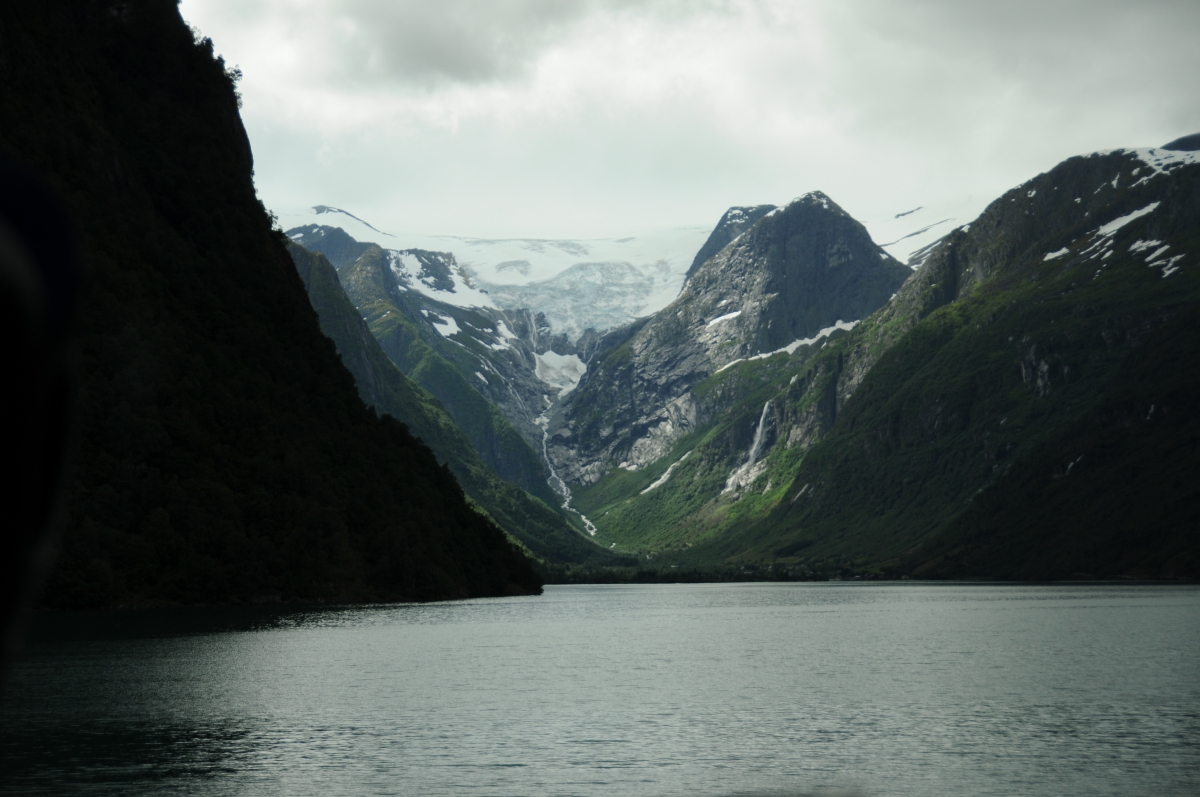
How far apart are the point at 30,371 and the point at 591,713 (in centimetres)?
7934

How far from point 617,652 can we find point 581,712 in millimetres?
47348

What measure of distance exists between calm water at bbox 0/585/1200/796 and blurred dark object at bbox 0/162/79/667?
42.1 meters

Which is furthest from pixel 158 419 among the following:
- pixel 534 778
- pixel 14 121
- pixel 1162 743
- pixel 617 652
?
pixel 1162 743

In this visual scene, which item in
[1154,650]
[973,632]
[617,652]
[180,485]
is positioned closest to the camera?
→ [1154,650]

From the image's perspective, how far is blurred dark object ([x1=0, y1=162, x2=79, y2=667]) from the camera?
265 cm

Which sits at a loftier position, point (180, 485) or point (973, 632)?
point (180, 485)

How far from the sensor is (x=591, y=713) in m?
78.9

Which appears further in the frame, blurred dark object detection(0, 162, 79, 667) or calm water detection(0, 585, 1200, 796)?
calm water detection(0, 585, 1200, 796)

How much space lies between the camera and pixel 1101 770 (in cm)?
5778

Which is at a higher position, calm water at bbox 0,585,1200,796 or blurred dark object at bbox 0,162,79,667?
blurred dark object at bbox 0,162,79,667

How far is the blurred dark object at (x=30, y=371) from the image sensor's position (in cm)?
265

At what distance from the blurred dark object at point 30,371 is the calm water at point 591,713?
1659 inches

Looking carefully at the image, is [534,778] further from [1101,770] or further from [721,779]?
[1101,770]

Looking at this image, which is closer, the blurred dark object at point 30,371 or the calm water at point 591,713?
the blurred dark object at point 30,371
